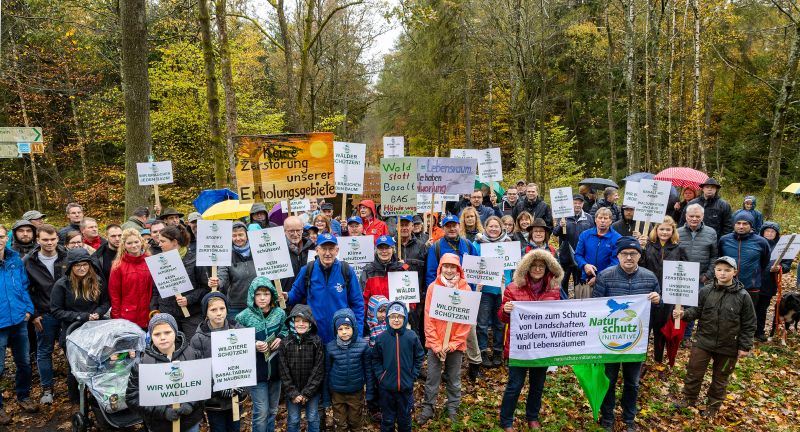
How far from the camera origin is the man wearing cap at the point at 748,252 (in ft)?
24.4

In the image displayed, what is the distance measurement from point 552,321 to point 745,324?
2.43 m

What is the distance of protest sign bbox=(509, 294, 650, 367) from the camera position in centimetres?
541

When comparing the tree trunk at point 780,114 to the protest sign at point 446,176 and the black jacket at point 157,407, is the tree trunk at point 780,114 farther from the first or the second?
the black jacket at point 157,407

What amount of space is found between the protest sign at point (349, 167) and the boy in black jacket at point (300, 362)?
3.85 metres

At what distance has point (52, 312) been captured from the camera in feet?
18.9

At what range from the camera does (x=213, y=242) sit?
5.84 m

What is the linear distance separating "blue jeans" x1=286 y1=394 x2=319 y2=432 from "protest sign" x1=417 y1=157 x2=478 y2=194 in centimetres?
379

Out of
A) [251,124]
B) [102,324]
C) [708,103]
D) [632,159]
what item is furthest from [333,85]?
[102,324]

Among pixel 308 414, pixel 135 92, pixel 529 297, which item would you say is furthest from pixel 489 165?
pixel 135 92

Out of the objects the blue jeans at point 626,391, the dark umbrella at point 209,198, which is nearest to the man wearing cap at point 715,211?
the blue jeans at point 626,391

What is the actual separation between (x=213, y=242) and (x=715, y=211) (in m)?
8.98

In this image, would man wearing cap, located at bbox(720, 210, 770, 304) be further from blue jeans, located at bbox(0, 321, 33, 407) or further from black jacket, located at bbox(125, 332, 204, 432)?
blue jeans, located at bbox(0, 321, 33, 407)

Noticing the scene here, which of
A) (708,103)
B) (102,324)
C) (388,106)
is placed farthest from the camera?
(388,106)

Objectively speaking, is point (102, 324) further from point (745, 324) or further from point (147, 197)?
point (745, 324)
